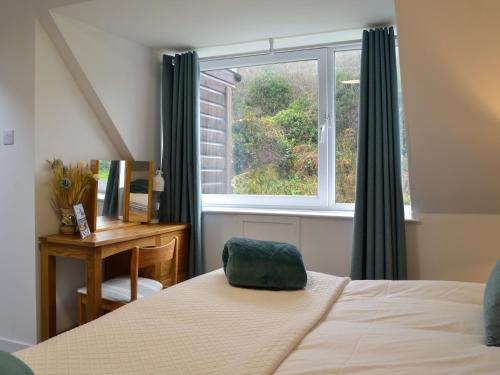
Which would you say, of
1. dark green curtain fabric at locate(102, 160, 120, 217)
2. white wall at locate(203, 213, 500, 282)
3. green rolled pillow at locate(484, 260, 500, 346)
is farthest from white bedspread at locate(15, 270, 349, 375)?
dark green curtain fabric at locate(102, 160, 120, 217)

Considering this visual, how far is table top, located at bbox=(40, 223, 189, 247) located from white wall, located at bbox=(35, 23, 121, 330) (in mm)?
164

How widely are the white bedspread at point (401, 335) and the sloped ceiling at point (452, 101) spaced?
36.4 inches

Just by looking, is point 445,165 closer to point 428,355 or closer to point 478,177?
point 478,177

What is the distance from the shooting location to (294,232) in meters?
2.93

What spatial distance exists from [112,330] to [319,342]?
1.98ft

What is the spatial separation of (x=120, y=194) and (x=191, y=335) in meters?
2.01

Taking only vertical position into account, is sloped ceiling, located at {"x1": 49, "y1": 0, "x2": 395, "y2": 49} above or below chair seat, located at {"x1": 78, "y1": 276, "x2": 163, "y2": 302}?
above

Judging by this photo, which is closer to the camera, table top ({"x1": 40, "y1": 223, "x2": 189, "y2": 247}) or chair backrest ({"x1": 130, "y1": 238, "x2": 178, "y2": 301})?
chair backrest ({"x1": 130, "y1": 238, "x2": 178, "y2": 301})

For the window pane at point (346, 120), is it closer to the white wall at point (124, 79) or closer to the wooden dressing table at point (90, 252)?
the wooden dressing table at point (90, 252)

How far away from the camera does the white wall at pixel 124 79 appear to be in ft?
8.81

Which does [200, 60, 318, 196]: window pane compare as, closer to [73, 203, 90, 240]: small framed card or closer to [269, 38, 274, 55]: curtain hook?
[269, 38, 274, 55]: curtain hook

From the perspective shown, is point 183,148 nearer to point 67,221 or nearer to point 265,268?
point 67,221

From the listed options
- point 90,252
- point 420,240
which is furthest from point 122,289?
point 420,240

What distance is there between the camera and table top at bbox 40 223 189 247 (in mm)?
2410
